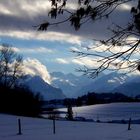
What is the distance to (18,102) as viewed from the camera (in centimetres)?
8375

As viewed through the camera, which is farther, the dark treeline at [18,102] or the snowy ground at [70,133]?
the dark treeline at [18,102]

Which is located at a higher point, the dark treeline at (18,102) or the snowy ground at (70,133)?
the dark treeline at (18,102)

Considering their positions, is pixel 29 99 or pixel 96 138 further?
pixel 29 99

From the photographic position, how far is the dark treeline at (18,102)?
8100 cm

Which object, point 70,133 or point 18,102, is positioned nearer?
point 70,133

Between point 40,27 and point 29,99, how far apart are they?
76104 millimetres

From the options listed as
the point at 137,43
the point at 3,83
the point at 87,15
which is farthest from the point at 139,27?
the point at 3,83

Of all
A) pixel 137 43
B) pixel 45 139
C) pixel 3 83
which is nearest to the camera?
pixel 137 43

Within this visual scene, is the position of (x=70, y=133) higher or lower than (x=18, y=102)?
lower

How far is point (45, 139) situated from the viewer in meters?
28.8

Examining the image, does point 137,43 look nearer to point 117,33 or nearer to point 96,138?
point 117,33

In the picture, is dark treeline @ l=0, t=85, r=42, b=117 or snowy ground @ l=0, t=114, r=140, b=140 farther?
dark treeline @ l=0, t=85, r=42, b=117

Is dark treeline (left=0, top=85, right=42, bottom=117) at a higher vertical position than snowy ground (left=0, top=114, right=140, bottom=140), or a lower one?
higher

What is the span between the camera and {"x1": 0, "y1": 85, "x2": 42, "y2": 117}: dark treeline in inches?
3189
